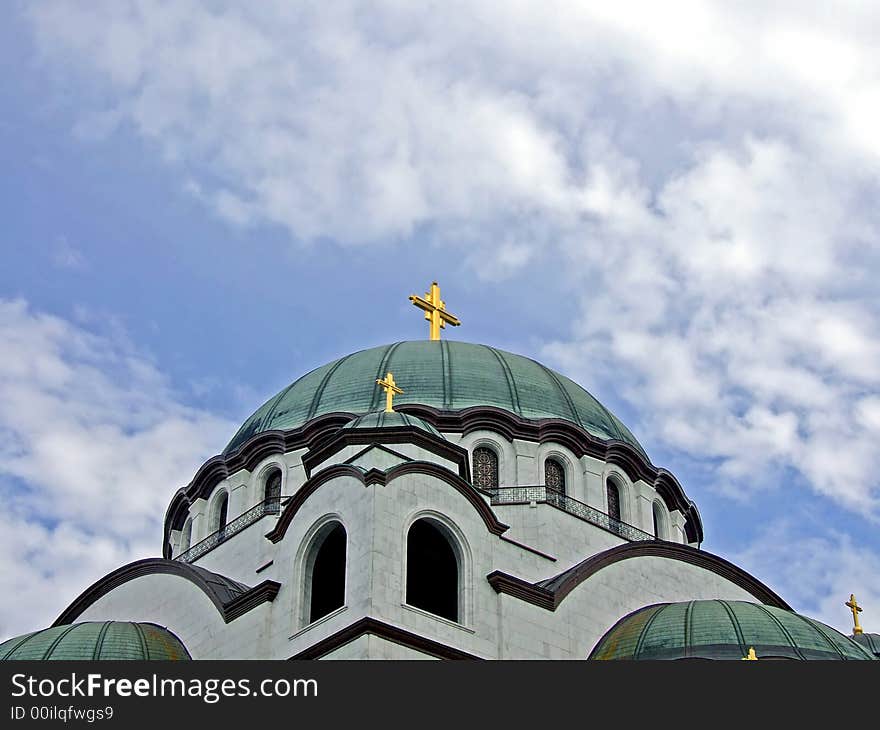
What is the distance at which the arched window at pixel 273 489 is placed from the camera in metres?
28.9

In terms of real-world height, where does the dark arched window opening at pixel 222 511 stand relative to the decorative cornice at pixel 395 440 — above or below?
above

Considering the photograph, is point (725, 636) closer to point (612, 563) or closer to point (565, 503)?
point (612, 563)

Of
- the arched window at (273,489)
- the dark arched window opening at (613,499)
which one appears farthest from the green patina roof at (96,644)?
the dark arched window opening at (613,499)

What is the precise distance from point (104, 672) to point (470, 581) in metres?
6.62

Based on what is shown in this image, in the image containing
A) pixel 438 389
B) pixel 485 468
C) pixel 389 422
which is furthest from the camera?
pixel 438 389

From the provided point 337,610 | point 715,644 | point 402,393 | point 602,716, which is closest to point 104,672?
point 337,610

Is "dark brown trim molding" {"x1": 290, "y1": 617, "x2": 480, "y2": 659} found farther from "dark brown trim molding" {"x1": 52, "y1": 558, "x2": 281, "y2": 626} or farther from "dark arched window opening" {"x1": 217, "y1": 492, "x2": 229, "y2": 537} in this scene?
"dark arched window opening" {"x1": 217, "y1": 492, "x2": 229, "y2": 537}

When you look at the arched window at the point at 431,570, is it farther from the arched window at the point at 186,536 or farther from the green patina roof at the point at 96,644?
the arched window at the point at 186,536

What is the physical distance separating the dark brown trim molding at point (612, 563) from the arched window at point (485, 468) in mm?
3080

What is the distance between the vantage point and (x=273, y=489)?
96.7ft

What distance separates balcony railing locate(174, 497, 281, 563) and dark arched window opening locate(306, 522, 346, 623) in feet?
12.6

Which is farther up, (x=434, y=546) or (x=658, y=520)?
(x=658, y=520)

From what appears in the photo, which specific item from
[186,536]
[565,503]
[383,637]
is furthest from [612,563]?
[186,536]

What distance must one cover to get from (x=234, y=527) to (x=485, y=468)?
5047mm
